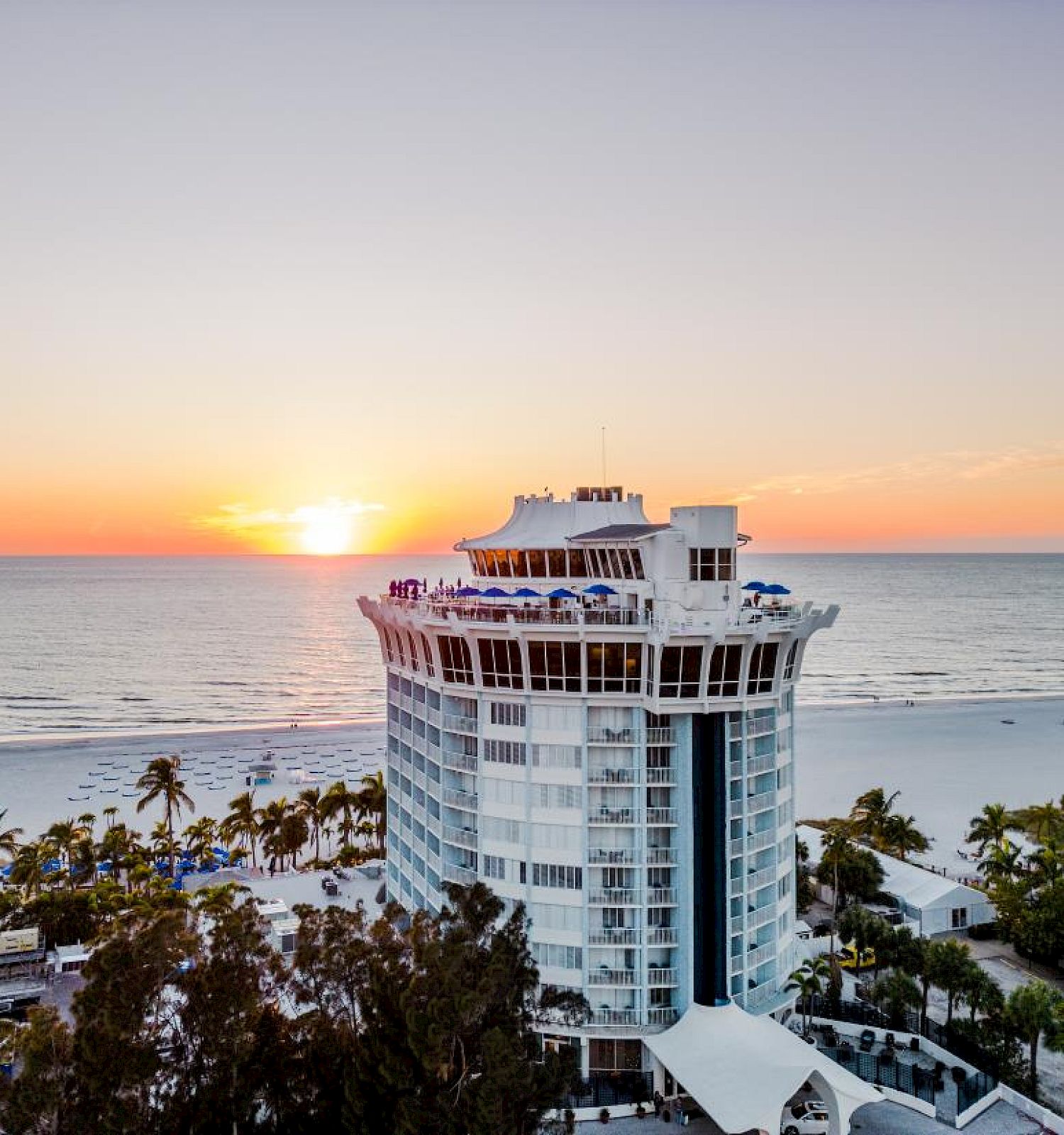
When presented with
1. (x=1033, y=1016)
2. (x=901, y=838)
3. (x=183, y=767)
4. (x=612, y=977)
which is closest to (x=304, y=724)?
(x=183, y=767)

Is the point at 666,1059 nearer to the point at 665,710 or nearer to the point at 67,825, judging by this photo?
the point at 665,710

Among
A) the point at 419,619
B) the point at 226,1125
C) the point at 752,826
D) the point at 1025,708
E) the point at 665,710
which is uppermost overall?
the point at 419,619

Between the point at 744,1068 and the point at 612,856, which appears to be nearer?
the point at 744,1068

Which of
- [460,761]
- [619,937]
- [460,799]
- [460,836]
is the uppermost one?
[460,761]

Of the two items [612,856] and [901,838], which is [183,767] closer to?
[901,838]

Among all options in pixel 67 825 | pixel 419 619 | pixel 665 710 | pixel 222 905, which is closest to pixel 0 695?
pixel 67 825

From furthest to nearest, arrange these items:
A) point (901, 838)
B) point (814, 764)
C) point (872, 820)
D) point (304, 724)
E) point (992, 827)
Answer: point (304, 724) < point (814, 764) < point (872, 820) < point (901, 838) < point (992, 827)
